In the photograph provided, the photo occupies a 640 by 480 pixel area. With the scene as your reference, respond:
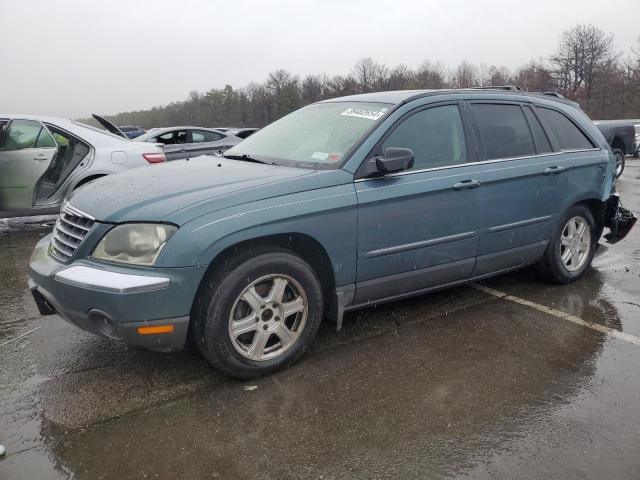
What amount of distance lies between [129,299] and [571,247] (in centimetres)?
383

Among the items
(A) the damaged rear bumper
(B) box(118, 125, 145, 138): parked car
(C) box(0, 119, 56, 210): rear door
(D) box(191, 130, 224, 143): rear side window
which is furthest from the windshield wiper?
(B) box(118, 125, 145, 138): parked car

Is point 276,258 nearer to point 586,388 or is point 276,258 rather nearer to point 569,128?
point 586,388

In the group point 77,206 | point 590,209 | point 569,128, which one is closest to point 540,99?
point 569,128

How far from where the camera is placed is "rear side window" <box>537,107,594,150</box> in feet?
15.4

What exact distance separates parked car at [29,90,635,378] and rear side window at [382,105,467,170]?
1 cm

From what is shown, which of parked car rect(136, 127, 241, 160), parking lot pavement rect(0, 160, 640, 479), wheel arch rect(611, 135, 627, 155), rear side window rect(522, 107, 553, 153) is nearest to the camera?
parking lot pavement rect(0, 160, 640, 479)

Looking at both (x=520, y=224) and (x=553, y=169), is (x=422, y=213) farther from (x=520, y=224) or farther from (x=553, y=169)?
(x=553, y=169)

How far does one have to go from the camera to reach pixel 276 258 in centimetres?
312

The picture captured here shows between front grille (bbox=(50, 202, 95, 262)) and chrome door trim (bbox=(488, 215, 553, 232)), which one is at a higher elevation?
front grille (bbox=(50, 202, 95, 262))

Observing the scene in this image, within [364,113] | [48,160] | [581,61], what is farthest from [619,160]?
[581,61]

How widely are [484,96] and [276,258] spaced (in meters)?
2.28

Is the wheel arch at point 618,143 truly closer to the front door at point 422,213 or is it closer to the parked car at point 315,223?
the parked car at point 315,223

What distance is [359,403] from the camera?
2.95 metres

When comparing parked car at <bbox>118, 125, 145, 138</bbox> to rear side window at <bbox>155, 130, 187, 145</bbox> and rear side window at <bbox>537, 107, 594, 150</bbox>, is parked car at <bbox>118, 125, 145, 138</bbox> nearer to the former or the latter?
rear side window at <bbox>155, 130, 187, 145</bbox>
